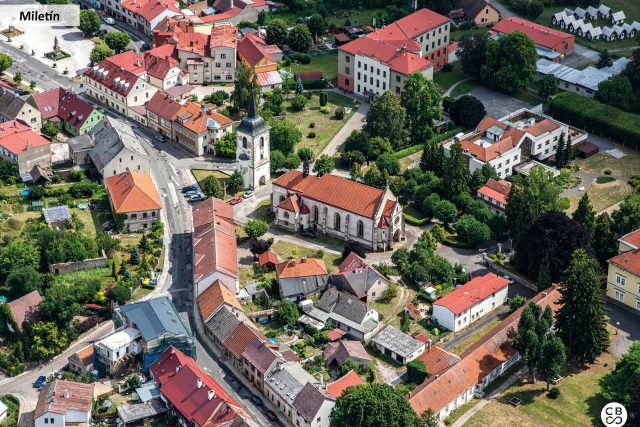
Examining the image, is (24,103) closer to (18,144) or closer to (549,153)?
(18,144)

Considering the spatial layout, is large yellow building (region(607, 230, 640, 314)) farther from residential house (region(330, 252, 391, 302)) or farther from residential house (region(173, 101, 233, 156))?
residential house (region(173, 101, 233, 156))

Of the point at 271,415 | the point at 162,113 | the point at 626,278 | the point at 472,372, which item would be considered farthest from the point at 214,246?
the point at 626,278

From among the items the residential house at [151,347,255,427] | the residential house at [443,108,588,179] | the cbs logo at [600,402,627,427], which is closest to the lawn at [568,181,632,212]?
the residential house at [443,108,588,179]

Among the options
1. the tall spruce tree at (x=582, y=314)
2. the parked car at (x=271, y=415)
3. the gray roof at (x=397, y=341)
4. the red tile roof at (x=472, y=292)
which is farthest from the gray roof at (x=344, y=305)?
the tall spruce tree at (x=582, y=314)

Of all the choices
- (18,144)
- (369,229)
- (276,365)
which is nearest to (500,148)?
(369,229)

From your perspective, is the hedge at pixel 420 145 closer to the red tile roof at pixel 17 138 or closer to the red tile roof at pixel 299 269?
the red tile roof at pixel 299 269
